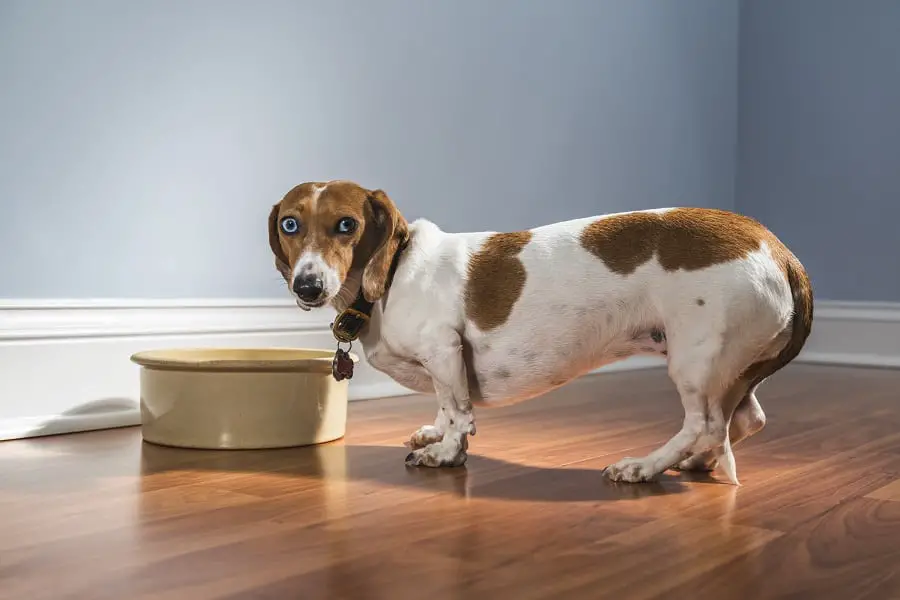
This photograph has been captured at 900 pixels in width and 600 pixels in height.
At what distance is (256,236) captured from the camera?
91.1 inches

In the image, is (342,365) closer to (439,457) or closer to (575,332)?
(439,457)

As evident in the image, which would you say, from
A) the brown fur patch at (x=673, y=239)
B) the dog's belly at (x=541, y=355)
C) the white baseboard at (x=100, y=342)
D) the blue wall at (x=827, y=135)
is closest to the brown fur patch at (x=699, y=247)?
the brown fur patch at (x=673, y=239)

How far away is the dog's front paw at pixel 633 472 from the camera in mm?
1439

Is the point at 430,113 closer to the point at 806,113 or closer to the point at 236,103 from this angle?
the point at 236,103

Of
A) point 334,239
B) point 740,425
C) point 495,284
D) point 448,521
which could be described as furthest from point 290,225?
point 740,425

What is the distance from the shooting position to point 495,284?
153cm

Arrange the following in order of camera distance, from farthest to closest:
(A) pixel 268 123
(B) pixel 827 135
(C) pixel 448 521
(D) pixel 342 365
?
(B) pixel 827 135 < (A) pixel 268 123 < (D) pixel 342 365 < (C) pixel 448 521

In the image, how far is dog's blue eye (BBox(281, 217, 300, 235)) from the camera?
1.48 metres

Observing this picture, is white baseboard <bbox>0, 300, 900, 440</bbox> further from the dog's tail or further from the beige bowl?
the dog's tail

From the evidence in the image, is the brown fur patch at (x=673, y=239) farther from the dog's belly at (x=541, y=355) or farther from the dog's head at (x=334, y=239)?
the dog's head at (x=334, y=239)

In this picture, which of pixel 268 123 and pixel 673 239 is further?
pixel 268 123

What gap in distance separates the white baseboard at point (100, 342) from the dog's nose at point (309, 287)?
71 centimetres

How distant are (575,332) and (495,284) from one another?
15cm

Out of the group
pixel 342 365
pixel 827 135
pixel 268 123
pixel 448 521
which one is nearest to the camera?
pixel 448 521
